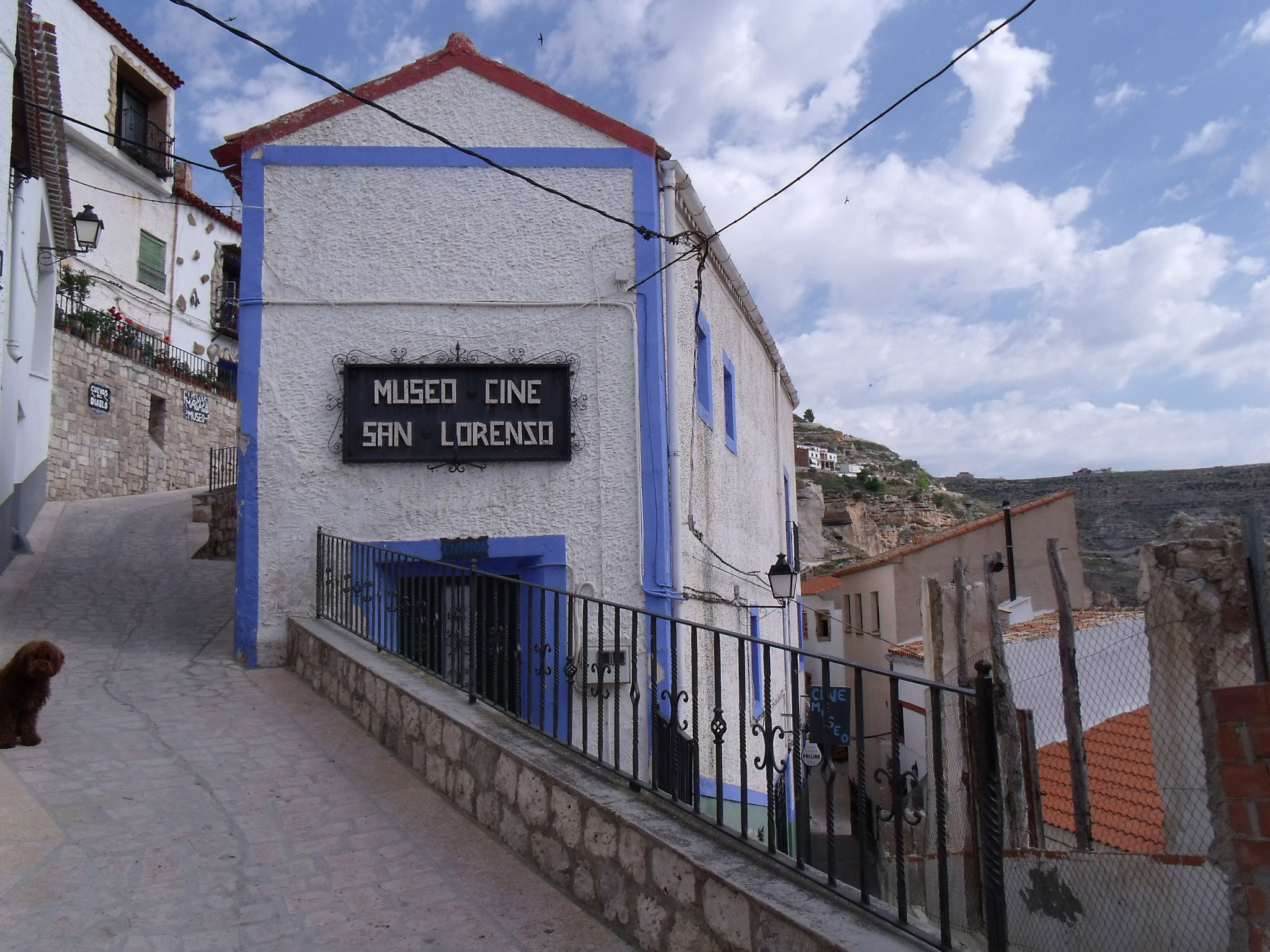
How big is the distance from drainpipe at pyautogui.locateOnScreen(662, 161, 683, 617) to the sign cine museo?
2.92ft

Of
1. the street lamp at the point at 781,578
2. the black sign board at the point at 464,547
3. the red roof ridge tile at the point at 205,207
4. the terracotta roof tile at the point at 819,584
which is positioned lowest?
the terracotta roof tile at the point at 819,584

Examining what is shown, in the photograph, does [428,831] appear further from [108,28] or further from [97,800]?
[108,28]

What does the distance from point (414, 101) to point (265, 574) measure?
14.2ft

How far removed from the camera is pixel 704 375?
9578 millimetres

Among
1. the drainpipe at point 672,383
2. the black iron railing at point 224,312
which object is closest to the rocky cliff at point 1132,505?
the drainpipe at point 672,383

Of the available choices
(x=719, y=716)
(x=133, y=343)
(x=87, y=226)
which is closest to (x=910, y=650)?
(x=87, y=226)

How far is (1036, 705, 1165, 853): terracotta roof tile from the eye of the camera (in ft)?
25.7

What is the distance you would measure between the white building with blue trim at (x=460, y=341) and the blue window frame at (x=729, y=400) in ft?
6.11

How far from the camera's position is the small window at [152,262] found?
2403 cm

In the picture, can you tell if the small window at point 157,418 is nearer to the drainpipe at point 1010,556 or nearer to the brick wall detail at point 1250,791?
the drainpipe at point 1010,556

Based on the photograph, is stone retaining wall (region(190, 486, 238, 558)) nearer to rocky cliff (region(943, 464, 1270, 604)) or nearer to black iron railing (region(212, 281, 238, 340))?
black iron railing (region(212, 281, 238, 340))

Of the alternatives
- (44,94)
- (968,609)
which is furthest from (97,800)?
(44,94)

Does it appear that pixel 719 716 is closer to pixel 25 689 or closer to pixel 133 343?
pixel 25 689

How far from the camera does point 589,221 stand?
8594 mm
